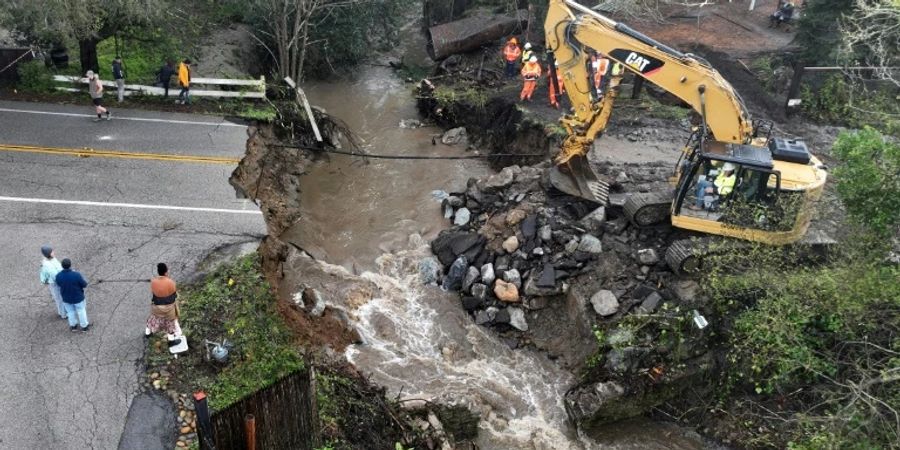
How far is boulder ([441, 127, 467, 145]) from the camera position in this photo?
19578 mm

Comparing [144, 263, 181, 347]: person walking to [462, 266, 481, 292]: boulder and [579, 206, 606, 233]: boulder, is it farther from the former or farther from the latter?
[579, 206, 606, 233]: boulder

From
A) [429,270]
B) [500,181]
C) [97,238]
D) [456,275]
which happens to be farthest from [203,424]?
[500,181]

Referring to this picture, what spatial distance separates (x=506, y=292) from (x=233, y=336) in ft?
17.0

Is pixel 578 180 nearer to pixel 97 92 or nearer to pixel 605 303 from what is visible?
pixel 605 303

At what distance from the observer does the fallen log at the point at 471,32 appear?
22.6m

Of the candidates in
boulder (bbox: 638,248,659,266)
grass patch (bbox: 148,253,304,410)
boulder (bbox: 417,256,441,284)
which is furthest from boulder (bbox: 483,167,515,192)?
grass patch (bbox: 148,253,304,410)

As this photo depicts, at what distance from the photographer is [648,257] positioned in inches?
467

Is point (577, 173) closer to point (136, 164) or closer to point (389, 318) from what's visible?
point (389, 318)

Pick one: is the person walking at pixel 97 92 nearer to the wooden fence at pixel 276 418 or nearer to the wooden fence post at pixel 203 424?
the wooden fence at pixel 276 418

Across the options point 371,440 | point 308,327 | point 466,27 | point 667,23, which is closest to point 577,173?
point 308,327

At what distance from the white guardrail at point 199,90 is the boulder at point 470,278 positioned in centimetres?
861

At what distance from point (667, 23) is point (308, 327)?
2010cm

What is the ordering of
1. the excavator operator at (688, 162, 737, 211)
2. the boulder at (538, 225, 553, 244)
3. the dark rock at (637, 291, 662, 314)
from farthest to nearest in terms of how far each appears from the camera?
the boulder at (538, 225, 553, 244), the dark rock at (637, 291, 662, 314), the excavator operator at (688, 162, 737, 211)

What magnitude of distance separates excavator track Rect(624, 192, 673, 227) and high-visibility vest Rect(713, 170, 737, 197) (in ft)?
3.98
